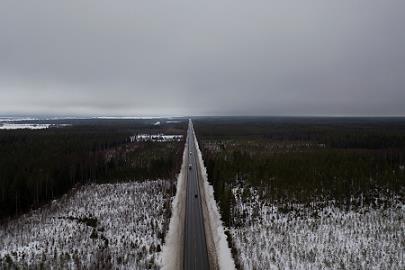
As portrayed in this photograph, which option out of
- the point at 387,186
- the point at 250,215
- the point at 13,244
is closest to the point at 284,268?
the point at 250,215

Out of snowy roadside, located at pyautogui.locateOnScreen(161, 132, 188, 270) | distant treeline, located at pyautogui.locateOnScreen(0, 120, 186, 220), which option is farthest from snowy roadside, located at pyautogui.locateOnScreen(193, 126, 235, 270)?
distant treeline, located at pyautogui.locateOnScreen(0, 120, 186, 220)

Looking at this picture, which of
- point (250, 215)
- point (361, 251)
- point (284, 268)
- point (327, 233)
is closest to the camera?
point (284, 268)

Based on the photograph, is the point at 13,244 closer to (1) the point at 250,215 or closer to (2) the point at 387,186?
(1) the point at 250,215

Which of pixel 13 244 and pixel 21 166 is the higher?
pixel 21 166

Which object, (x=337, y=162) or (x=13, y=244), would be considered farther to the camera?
(x=337, y=162)

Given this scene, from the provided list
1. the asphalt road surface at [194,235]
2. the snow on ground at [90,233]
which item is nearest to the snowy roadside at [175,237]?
the asphalt road surface at [194,235]

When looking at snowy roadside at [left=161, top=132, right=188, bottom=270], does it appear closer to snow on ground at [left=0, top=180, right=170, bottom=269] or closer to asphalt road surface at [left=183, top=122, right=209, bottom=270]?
asphalt road surface at [left=183, top=122, right=209, bottom=270]

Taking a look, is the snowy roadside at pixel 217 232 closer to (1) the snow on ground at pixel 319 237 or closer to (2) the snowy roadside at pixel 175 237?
(1) the snow on ground at pixel 319 237
